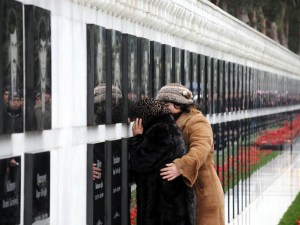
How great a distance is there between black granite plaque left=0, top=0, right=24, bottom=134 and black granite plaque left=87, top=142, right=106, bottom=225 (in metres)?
1.37

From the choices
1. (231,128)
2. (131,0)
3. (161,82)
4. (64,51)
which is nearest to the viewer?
(64,51)

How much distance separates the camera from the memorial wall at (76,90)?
5156 mm

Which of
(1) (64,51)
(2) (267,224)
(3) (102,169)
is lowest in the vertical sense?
(2) (267,224)

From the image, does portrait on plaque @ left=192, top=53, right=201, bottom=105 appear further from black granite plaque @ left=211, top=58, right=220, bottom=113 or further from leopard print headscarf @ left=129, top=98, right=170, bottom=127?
leopard print headscarf @ left=129, top=98, right=170, bottom=127

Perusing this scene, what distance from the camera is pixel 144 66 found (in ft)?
27.3

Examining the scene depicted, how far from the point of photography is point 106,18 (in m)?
7.03

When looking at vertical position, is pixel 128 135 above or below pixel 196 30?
below

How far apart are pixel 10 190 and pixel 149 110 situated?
7.61 ft

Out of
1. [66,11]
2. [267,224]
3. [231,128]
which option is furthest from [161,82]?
[267,224]

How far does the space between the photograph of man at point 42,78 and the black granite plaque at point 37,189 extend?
0.16 m

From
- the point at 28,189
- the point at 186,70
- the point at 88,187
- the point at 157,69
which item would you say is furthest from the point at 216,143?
the point at 28,189

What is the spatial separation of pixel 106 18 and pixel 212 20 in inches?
230

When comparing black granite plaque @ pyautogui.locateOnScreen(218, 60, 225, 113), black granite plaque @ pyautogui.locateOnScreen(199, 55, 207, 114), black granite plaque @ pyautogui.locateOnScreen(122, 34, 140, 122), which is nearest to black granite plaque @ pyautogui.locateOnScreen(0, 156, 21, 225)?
black granite plaque @ pyautogui.locateOnScreen(122, 34, 140, 122)

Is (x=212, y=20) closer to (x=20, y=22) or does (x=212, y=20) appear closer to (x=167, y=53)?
(x=167, y=53)
